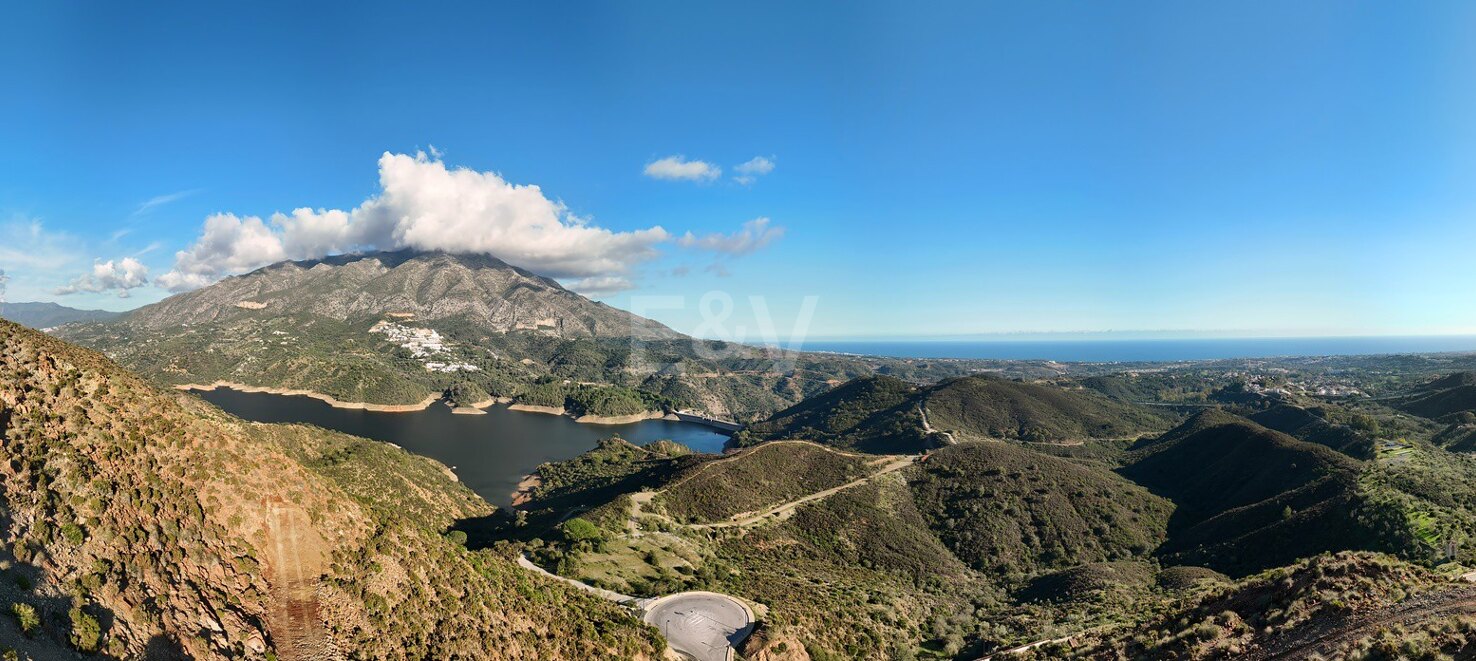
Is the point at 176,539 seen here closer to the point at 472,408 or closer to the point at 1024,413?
the point at 1024,413

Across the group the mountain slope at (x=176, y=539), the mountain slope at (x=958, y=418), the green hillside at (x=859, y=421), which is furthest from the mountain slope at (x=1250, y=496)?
the mountain slope at (x=176, y=539)

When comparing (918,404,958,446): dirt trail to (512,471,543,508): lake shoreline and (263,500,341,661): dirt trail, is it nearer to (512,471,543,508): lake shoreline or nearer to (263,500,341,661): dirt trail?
Result: (512,471,543,508): lake shoreline

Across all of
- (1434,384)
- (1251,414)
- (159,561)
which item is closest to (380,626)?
(159,561)

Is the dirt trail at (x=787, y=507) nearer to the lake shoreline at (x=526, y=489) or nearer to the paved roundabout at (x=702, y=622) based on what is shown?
the paved roundabout at (x=702, y=622)

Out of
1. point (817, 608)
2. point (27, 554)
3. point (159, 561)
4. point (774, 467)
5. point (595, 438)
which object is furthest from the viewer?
point (595, 438)

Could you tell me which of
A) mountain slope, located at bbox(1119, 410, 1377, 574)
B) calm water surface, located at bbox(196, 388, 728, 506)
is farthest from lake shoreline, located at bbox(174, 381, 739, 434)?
mountain slope, located at bbox(1119, 410, 1377, 574)

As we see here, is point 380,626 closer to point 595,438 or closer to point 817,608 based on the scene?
point 817,608
